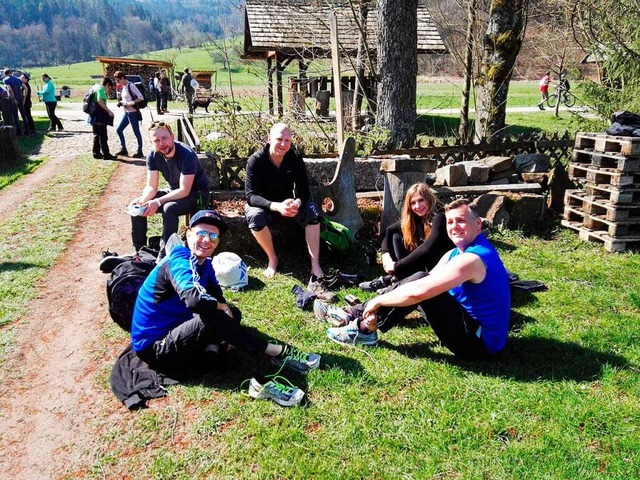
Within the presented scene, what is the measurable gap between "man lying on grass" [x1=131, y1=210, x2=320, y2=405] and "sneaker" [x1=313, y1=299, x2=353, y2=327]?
696 mm

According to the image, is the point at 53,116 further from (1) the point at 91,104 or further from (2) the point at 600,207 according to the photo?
(2) the point at 600,207

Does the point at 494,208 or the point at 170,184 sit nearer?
the point at 170,184

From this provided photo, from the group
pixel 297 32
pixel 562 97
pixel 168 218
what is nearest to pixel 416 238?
pixel 168 218

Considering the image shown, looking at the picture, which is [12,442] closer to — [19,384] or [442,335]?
[19,384]

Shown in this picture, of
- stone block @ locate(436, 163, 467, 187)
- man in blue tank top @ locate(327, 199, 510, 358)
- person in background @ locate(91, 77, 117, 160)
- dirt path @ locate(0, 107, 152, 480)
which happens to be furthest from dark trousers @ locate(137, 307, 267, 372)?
person in background @ locate(91, 77, 117, 160)

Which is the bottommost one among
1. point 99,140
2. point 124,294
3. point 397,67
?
point 124,294

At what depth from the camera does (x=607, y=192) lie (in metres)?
6.27

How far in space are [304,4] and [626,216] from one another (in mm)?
8560

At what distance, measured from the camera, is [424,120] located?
19.3 m

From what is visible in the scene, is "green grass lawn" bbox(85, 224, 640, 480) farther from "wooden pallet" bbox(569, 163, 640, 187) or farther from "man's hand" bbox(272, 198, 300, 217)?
"wooden pallet" bbox(569, 163, 640, 187)

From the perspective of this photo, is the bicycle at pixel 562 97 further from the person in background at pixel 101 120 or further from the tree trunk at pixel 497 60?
the person in background at pixel 101 120

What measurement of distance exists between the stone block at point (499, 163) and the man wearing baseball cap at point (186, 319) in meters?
4.77

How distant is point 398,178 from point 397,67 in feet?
11.9

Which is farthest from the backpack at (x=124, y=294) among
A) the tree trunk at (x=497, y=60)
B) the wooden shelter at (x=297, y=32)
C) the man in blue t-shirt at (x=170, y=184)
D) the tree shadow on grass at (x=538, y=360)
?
the wooden shelter at (x=297, y=32)
